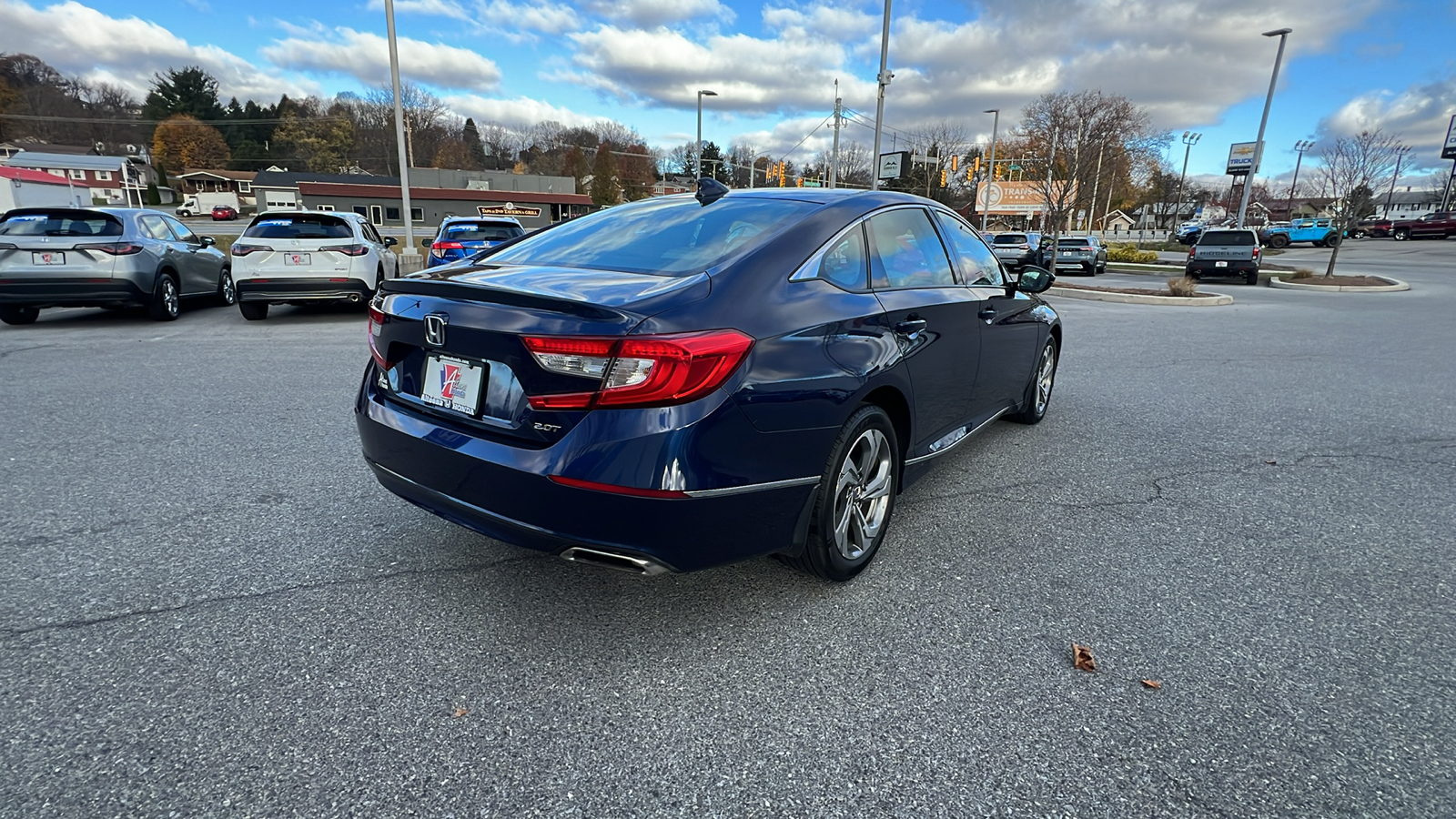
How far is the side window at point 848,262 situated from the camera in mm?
2873

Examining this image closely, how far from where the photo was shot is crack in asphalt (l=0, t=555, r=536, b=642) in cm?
255

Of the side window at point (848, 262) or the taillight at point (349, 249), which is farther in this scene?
the taillight at point (349, 249)

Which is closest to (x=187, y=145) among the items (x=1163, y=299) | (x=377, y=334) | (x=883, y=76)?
(x=883, y=76)

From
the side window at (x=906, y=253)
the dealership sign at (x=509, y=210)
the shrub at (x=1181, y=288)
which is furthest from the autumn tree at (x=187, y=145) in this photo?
the side window at (x=906, y=253)

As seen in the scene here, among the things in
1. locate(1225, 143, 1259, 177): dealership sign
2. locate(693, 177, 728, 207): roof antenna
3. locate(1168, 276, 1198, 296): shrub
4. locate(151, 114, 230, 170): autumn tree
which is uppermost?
locate(151, 114, 230, 170): autumn tree

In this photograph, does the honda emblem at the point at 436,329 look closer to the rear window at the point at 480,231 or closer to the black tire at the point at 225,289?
the black tire at the point at 225,289

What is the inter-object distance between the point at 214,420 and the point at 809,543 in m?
4.49

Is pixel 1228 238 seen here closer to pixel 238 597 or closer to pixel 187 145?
pixel 238 597

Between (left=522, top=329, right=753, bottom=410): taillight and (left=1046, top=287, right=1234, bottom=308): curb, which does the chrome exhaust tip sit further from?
(left=1046, top=287, right=1234, bottom=308): curb

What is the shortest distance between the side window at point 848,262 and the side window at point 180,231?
11.3 metres

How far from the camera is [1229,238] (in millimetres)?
22422

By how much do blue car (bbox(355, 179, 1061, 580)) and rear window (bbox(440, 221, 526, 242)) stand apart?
1100cm

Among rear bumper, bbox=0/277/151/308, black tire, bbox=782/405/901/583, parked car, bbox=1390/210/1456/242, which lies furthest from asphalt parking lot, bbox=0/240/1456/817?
parked car, bbox=1390/210/1456/242

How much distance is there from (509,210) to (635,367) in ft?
232
